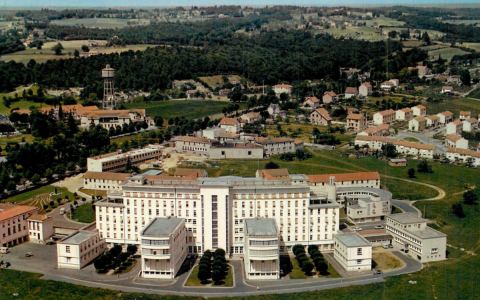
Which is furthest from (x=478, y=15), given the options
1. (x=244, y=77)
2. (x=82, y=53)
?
(x=82, y=53)

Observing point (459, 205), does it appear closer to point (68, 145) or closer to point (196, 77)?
point (68, 145)

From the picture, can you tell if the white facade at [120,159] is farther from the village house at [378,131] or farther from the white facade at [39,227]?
the village house at [378,131]

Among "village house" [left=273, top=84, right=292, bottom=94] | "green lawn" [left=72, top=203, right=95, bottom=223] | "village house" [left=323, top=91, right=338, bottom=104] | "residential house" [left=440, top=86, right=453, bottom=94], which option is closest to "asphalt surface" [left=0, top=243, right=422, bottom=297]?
"green lawn" [left=72, top=203, right=95, bottom=223]

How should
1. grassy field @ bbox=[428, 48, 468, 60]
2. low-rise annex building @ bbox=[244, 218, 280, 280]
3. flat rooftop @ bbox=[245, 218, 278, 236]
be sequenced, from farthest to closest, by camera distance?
grassy field @ bbox=[428, 48, 468, 60] → flat rooftop @ bbox=[245, 218, 278, 236] → low-rise annex building @ bbox=[244, 218, 280, 280]

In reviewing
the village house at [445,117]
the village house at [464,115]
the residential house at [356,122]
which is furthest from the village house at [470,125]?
the residential house at [356,122]

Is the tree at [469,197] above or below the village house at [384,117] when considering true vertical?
below

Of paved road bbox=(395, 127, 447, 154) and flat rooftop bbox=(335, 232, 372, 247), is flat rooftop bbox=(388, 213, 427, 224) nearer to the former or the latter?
flat rooftop bbox=(335, 232, 372, 247)
